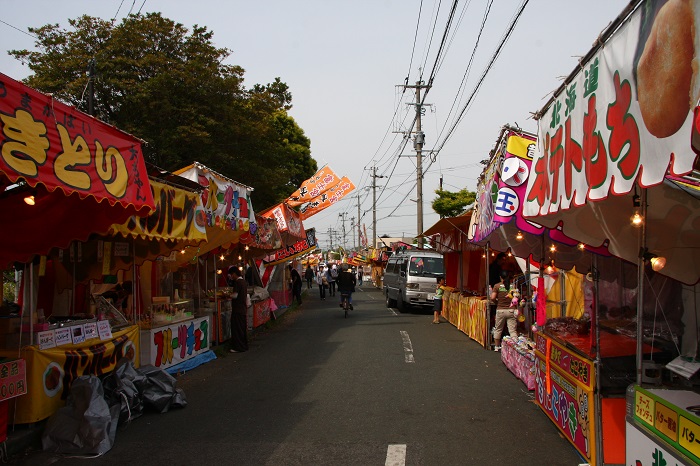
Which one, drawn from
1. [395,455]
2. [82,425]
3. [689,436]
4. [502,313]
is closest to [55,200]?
[82,425]

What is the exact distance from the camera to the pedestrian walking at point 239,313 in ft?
40.3

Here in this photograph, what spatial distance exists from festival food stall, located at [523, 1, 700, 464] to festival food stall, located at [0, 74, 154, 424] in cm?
443

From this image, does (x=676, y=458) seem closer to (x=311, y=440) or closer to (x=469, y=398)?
(x=311, y=440)

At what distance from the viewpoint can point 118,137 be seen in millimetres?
6535

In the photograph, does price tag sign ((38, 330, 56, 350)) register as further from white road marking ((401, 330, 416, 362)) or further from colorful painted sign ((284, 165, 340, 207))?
colorful painted sign ((284, 165, 340, 207))

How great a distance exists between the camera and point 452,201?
34.8 m

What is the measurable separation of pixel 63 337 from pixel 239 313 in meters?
5.50

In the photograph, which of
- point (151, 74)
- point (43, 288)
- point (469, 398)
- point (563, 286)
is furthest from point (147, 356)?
point (151, 74)

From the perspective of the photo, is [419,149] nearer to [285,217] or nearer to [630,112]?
[285,217]

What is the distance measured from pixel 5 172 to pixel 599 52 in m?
4.54

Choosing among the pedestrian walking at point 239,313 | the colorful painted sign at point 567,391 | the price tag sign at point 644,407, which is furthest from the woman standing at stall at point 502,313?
the price tag sign at point 644,407

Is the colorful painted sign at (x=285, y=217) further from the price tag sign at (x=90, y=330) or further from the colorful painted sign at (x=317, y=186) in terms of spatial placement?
the price tag sign at (x=90, y=330)

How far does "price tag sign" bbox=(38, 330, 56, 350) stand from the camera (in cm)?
663

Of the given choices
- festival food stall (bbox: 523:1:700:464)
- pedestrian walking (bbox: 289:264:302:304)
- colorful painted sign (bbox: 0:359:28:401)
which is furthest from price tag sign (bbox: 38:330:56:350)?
pedestrian walking (bbox: 289:264:302:304)
